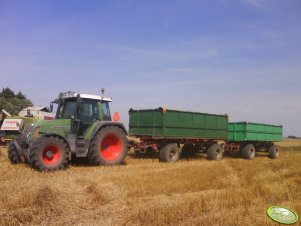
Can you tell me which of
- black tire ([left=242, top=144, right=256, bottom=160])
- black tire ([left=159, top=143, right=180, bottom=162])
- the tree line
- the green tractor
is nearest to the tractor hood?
the green tractor

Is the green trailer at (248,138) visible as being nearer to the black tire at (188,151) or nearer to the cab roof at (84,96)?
the black tire at (188,151)

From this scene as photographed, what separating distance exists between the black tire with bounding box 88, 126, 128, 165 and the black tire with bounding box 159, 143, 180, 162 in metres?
2.15

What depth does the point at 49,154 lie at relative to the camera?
10.6 meters

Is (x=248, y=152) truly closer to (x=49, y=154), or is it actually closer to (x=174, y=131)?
(x=174, y=131)

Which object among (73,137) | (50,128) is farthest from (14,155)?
(73,137)

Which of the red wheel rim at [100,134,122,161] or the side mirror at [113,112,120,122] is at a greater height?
the side mirror at [113,112,120,122]

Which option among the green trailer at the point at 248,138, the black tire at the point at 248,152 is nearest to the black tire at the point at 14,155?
the green trailer at the point at 248,138

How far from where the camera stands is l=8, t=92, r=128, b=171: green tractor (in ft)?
34.7

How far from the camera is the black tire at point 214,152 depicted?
54.1 feet

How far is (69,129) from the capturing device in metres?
11.5

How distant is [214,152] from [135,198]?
9.46 m

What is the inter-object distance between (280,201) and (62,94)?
23.6ft

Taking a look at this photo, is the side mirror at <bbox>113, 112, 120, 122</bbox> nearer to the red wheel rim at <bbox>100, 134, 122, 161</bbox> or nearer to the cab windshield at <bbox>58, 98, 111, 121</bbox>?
the cab windshield at <bbox>58, 98, 111, 121</bbox>

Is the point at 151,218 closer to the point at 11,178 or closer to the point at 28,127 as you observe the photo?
the point at 11,178
